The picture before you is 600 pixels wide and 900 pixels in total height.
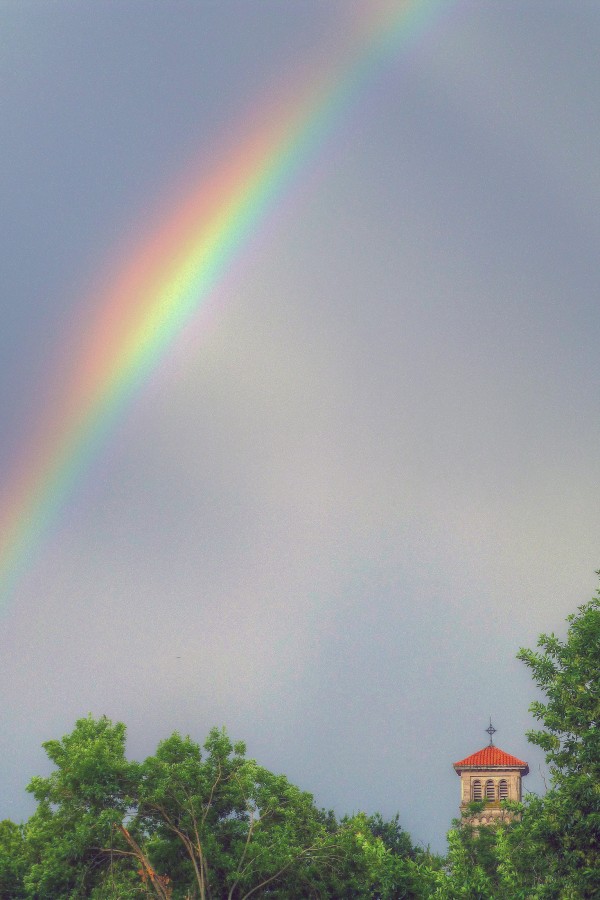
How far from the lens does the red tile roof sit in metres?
94.4

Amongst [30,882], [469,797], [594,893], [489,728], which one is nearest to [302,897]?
[30,882]

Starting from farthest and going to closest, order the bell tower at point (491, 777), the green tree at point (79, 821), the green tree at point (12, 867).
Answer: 1. the bell tower at point (491, 777)
2. the green tree at point (12, 867)
3. the green tree at point (79, 821)

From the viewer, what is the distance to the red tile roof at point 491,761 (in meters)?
94.4

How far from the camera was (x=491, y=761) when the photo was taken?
94.9m

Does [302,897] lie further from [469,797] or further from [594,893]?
[469,797]

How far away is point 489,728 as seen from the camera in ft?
347

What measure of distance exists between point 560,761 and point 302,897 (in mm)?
16423

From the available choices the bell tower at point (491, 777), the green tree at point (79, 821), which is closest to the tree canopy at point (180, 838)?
the green tree at point (79, 821)

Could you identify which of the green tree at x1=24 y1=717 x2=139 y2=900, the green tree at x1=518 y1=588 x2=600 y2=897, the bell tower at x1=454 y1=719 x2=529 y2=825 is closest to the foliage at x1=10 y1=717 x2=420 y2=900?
the green tree at x1=24 y1=717 x2=139 y2=900

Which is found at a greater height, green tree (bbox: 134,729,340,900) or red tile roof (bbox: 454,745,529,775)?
red tile roof (bbox: 454,745,529,775)

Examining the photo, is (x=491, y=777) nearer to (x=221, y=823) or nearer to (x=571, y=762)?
(x=221, y=823)

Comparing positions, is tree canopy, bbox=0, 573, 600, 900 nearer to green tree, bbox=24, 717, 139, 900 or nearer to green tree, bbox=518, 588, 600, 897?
green tree, bbox=24, 717, 139, 900

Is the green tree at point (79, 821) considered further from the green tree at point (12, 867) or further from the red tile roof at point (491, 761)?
the red tile roof at point (491, 761)

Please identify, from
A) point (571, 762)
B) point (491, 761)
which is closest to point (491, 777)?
point (491, 761)
